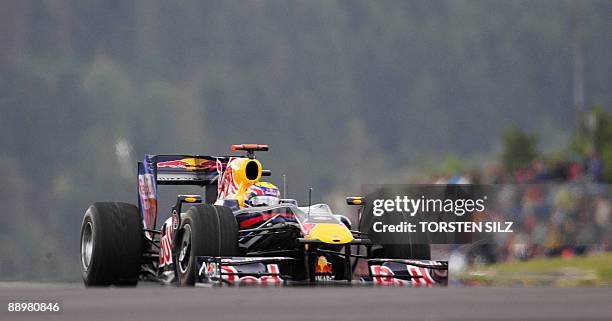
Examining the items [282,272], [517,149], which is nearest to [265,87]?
[517,149]

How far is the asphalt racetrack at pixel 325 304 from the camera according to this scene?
32.6 feet

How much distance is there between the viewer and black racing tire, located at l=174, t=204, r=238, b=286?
15938 millimetres

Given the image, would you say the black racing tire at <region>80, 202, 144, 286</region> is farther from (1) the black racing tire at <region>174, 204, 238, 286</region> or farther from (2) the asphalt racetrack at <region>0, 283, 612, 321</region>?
(2) the asphalt racetrack at <region>0, 283, 612, 321</region>

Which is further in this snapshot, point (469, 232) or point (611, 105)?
point (611, 105)

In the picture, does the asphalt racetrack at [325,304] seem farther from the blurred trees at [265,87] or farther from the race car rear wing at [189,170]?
the blurred trees at [265,87]

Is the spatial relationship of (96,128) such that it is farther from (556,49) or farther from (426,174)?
(426,174)

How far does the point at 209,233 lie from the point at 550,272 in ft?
17.9

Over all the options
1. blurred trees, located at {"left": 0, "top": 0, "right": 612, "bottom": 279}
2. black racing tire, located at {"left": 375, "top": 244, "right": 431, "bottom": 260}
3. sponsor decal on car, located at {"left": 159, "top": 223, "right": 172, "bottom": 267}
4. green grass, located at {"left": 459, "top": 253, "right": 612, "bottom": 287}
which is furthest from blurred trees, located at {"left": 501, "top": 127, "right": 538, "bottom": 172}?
sponsor decal on car, located at {"left": 159, "top": 223, "right": 172, "bottom": 267}

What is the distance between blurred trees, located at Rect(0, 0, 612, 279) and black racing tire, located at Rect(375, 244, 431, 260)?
9.39 m

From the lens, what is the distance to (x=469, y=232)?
1767 cm

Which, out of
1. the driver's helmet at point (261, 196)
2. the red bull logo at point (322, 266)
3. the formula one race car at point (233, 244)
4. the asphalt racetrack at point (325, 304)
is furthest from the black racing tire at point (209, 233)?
the asphalt racetrack at point (325, 304)

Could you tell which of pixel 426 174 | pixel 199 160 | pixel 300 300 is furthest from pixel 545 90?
pixel 300 300

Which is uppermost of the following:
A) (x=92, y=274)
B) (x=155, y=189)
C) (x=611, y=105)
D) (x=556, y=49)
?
(x=556, y=49)

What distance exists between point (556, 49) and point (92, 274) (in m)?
29.0
